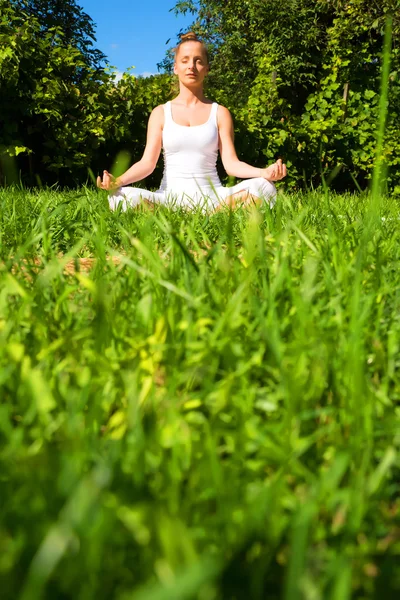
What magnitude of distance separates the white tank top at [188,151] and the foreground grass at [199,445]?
3855 millimetres

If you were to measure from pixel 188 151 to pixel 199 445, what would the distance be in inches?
183

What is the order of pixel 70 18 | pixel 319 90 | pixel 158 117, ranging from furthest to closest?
pixel 70 18 < pixel 319 90 < pixel 158 117

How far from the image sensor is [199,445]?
32.3 inches

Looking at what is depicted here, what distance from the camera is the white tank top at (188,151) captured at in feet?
16.9

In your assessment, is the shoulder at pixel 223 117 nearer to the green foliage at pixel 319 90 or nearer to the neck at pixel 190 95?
the neck at pixel 190 95

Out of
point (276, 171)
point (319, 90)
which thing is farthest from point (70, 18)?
point (276, 171)

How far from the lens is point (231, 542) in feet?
2.16

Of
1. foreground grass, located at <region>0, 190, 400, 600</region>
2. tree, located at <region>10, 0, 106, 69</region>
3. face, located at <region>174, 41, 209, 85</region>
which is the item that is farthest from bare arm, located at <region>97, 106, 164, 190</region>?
tree, located at <region>10, 0, 106, 69</region>

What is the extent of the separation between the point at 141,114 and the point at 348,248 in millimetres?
6678

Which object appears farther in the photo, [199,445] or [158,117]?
[158,117]

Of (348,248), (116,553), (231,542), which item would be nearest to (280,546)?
(231,542)

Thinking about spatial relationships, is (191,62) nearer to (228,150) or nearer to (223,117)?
(223,117)

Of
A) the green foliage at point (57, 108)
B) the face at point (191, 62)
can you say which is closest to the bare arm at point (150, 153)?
the face at point (191, 62)

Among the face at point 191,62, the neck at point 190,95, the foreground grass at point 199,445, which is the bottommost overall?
the foreground grass at point 199,445
